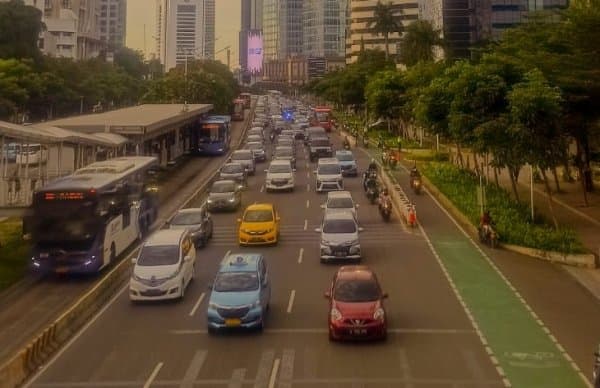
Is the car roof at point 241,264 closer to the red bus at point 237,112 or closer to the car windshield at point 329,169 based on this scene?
the car windshield at point 329,169

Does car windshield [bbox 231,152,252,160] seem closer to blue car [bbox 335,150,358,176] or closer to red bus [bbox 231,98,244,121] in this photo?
blue car [bbox 335,150,358,176]

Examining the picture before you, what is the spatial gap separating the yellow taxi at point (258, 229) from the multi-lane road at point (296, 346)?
3.09 meters

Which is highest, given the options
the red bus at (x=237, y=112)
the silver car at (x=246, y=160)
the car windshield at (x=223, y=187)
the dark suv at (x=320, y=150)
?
the red bus at (x=237, y=112)

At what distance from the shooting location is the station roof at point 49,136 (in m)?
30.1

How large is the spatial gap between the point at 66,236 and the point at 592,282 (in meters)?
17.4

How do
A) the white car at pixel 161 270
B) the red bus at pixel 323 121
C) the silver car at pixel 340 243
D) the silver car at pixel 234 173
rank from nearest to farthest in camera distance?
the white car at pixel 161 270 → the silver car at pixel 340 243 → the silver car at pixel 234 173 → the red bus at pixel 323 121

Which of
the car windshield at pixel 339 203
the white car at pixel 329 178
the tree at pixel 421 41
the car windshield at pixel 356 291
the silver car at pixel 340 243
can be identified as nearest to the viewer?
the car windshield at pixel 356 291

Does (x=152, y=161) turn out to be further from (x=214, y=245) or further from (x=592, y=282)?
(x=592, y=282)

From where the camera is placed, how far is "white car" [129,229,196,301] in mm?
24234

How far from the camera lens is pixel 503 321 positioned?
22.4 meters

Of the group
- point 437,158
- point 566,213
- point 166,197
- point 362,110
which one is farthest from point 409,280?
point 362,110

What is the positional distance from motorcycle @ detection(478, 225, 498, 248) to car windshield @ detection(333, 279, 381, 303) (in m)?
12.9

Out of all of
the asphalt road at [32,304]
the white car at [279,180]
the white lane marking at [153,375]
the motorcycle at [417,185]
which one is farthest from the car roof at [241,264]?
the motorcycle at [417,185]

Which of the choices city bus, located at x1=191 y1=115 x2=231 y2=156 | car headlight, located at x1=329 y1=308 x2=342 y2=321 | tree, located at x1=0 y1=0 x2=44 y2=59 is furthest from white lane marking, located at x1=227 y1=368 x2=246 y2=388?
tree, located at x1=0 y1=0 x2=44 y2=59
